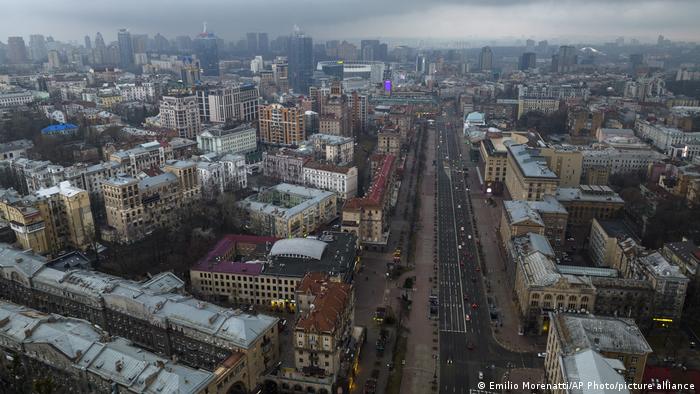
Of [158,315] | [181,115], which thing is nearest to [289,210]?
[158,315]

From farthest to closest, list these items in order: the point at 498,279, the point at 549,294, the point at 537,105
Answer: the point at 537,105, the point at 498,279, the point at 549,294

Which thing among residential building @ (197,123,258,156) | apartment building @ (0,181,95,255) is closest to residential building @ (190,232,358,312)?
apartment building @ (0,181,95,255)

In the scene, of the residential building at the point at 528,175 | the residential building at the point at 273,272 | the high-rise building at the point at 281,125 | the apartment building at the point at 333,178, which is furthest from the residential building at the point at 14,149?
the residential building at the point at 528,175

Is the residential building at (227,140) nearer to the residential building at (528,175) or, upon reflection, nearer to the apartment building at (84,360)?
the residential building at (528,175)

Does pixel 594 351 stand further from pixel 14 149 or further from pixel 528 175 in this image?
pixel 14 149

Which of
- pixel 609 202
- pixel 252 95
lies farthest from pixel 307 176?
pixel 252 95

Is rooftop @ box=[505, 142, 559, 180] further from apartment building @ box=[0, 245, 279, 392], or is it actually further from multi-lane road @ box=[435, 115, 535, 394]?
apartment building @ box=[0, 245, 279, 392]

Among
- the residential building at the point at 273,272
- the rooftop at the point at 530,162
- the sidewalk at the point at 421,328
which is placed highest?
the rooftop at the point at 530,162
